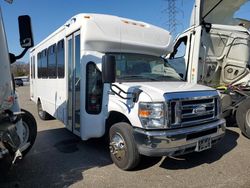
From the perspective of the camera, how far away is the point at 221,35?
26.5 feet

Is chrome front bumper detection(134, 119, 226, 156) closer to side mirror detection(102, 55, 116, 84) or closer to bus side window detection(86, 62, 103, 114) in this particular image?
side mirror detection(102, 55, 116, 84)

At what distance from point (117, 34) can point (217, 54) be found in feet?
12.9

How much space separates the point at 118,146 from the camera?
4738 mm

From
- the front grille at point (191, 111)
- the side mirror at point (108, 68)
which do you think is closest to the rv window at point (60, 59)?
the side mirror at point (108, 68)

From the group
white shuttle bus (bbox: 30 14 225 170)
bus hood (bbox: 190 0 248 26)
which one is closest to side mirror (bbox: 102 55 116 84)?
white shuttle bus (bbox: 30 14 225 170)

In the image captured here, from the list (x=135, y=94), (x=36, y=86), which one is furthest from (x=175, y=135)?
(x=36, y=86)

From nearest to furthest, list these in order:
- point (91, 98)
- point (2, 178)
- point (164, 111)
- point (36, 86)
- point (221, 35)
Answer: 1. point (164, 111)
2. point (2, 178)
3. point (91, 98)
4. point (221, 35)
5. point (36, 86)

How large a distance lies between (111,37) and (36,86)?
5525mm

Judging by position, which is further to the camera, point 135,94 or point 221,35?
point 221,35

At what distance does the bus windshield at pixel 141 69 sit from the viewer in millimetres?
5211

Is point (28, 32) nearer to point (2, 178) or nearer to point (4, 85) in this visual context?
point (4, 85)

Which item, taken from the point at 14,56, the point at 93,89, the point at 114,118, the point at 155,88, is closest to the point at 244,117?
the point at 155,88

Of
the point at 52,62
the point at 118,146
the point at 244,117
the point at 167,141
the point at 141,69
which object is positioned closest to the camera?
the point at 167,141

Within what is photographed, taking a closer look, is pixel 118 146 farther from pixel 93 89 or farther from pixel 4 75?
pixel 4 75
